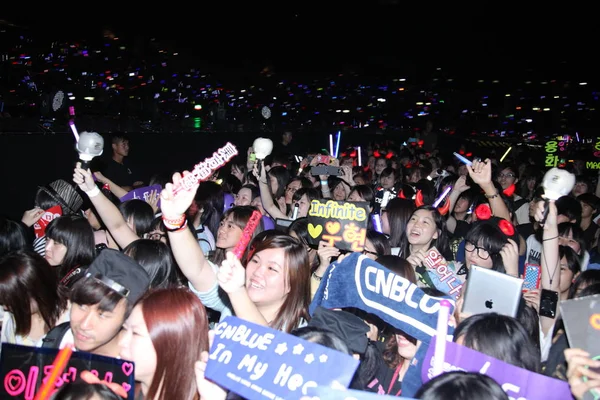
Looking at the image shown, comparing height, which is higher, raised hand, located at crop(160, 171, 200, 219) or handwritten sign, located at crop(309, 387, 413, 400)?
raised hand, located at crop(160, 171, 200, 219)

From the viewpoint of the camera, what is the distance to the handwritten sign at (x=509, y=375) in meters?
2.39

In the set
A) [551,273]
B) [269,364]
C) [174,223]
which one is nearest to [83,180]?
[174,223]

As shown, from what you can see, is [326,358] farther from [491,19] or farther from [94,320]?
[491,19]

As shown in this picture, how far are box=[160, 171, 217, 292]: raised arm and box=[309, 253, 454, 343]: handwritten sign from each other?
0.65 metres

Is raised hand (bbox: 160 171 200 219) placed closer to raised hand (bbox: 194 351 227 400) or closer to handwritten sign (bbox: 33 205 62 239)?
raised hand (bbox: 194 351 227 400)

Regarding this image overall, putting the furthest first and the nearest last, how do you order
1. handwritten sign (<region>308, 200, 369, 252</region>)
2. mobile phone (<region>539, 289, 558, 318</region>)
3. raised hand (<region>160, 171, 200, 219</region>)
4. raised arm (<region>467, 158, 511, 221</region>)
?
raised arm (<region>467, 158, 511, 221</region>)
handwritten sign (<region>308, 200, 369, 252</region>)
mobile phone (<region>539, 289, 558, 318</region>)
raised hand (<region>160, 171, 200, 219</region>)

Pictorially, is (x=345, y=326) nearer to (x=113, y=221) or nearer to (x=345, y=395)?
(x=345, y=395)

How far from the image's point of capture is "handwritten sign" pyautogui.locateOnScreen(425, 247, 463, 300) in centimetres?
480

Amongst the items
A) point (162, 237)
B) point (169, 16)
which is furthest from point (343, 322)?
point (169, 16)

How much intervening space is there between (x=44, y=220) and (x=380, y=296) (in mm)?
3938

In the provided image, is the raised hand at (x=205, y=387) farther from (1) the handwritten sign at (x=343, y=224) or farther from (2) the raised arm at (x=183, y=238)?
(1) the handwritten sign at (x=343, y=224)

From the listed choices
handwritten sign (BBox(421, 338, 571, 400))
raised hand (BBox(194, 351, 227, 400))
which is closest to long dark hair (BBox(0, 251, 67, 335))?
raised hand (BBox(194, 351, 227, 400))

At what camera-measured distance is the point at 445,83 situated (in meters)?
26.9

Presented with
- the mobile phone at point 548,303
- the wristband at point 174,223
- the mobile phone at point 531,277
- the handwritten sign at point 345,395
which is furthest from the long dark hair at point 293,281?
the mobile phone at point 531,277
